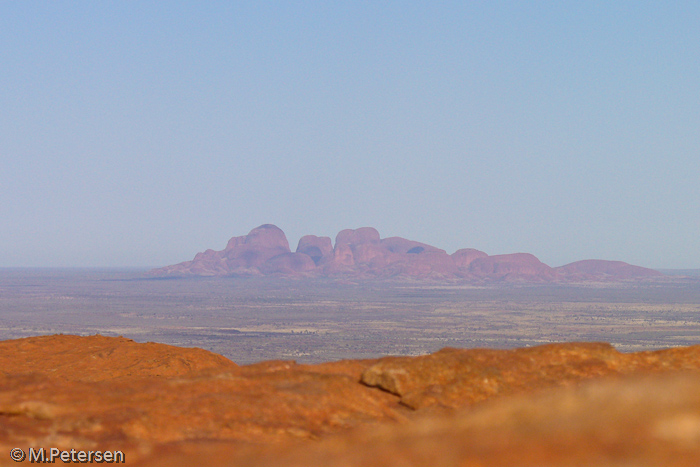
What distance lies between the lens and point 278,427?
25.3 ft

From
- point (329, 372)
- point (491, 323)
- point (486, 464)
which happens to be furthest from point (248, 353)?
point (486, 464)

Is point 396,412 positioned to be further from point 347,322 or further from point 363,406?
point 347,322

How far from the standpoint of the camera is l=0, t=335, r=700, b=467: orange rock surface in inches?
165

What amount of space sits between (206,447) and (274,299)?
520ft

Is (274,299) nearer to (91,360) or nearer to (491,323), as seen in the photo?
(491,323)

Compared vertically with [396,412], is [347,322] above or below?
below

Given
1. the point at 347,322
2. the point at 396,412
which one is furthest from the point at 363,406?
the point at 347,322

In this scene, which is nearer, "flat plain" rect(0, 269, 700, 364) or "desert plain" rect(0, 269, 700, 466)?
"desert plain" rect(0, 269, 700, 466)

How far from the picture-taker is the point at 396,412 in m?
9.04

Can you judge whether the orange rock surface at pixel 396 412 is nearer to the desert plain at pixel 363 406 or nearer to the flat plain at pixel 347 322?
the desert plain at pixel 363 406

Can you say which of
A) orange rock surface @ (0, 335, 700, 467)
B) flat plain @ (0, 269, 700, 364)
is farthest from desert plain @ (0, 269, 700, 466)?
flat plain @ (0, 269, 700, 364)

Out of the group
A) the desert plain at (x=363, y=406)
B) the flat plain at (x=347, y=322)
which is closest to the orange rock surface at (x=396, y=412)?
the desert plain at (x=363, y=406)

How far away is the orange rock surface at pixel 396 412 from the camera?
4.20 meters

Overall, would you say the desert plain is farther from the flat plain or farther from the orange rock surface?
the flat plain
